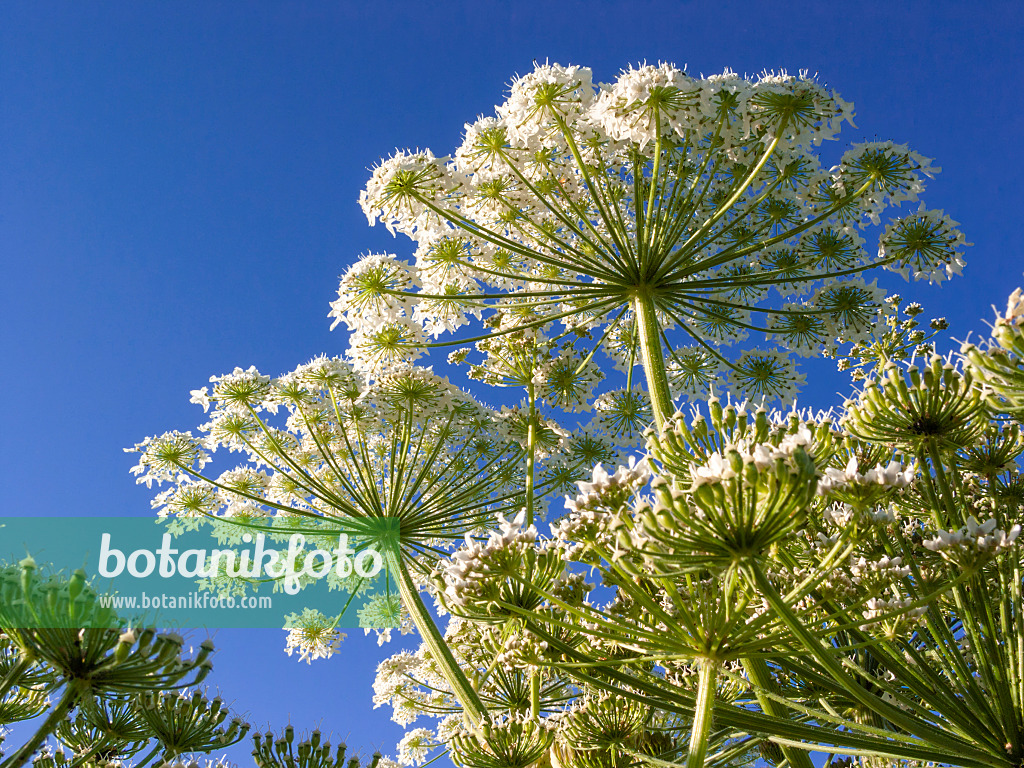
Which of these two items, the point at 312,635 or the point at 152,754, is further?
the point at 312,635

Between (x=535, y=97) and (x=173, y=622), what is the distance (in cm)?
707

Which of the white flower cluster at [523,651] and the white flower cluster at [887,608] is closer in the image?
the white flower cluster at [887,608]

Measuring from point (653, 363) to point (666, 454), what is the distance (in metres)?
3.16

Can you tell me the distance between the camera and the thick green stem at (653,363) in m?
7.21

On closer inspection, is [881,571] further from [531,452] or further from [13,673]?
[531,452]

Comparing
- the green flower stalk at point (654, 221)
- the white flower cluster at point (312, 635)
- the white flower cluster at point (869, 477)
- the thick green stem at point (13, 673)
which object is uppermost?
the green flower stalk at point (654, 221)

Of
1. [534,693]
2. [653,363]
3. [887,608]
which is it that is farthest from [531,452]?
[887,608]

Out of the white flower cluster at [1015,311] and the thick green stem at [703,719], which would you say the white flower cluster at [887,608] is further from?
the white flower cluster at [1015,311]

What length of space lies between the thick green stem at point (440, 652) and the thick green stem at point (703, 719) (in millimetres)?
3144

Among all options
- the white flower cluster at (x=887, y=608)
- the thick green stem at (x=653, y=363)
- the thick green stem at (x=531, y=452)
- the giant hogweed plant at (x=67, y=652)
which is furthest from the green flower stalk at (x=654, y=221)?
the giant hogweed plant at (x=67, y=652)

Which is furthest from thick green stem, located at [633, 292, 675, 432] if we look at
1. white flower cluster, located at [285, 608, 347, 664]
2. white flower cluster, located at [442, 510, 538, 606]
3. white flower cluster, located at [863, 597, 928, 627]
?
white flower cluster, located at [285, 608, 347, 664]

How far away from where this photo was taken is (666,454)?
4.56 m

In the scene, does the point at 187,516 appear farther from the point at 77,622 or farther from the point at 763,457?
the point at 763,457

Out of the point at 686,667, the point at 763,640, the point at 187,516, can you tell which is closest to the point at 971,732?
the point at 763,640
